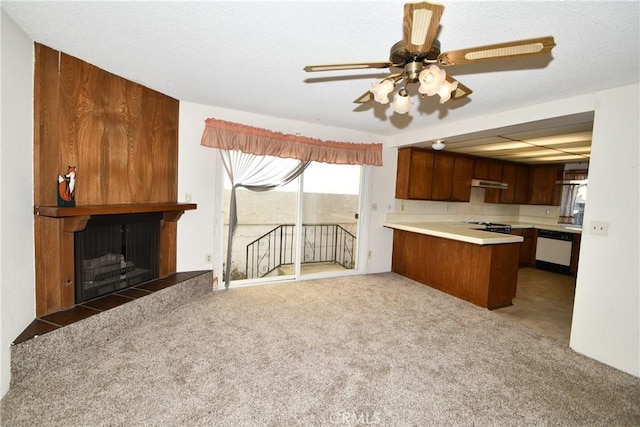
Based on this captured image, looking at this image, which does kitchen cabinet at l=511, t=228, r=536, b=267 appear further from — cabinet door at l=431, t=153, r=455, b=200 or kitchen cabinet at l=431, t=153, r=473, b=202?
cabinet door at l=431, t=153, r=455, b=200

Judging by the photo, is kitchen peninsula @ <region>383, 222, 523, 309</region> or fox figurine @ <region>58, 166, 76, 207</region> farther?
kitchen peninsula @ <region>383, 222, 523, 309</region>

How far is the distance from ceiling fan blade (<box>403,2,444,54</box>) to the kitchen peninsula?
265 cm

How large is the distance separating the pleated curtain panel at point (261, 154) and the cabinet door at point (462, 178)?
2.02 metres

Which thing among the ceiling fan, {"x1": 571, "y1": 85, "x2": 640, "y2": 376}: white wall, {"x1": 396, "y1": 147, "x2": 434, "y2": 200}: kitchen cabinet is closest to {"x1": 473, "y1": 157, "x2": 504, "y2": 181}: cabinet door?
{"x1": 396, "y1": 147, "x2": 434, "y2": 200}: kitchen cabinet

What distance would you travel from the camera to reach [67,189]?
2105 millimetres

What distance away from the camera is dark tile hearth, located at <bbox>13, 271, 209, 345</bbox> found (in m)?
1.88

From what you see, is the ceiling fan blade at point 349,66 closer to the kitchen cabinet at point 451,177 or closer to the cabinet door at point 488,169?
the kitchen cabinet at point 451,177

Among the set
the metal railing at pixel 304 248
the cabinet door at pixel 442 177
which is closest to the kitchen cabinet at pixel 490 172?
the cabinet door at pixel 442 177

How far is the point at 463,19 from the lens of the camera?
1.48 m

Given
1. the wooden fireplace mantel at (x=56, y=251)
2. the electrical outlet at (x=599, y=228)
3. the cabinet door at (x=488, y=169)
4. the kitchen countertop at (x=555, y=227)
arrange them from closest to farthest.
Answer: the wooden fireplace mantel at (x=56, y=251) → the electrical outlet at (x=599, y=228) → the kitchen countertop at (x=555, y=227) → the cabinet door at (x=488, y=169)

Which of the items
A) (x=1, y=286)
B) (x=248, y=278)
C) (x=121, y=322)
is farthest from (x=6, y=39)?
(x=248, y=278)

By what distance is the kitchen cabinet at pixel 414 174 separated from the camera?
4371 mm

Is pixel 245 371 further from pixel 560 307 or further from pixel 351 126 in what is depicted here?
pixel 560 307

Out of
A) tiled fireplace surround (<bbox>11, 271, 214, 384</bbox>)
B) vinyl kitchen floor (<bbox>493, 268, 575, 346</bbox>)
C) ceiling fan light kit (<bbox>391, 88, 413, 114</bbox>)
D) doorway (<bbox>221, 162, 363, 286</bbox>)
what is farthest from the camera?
doorway (<bbox>221, 162, 363, 286</bbox>)
